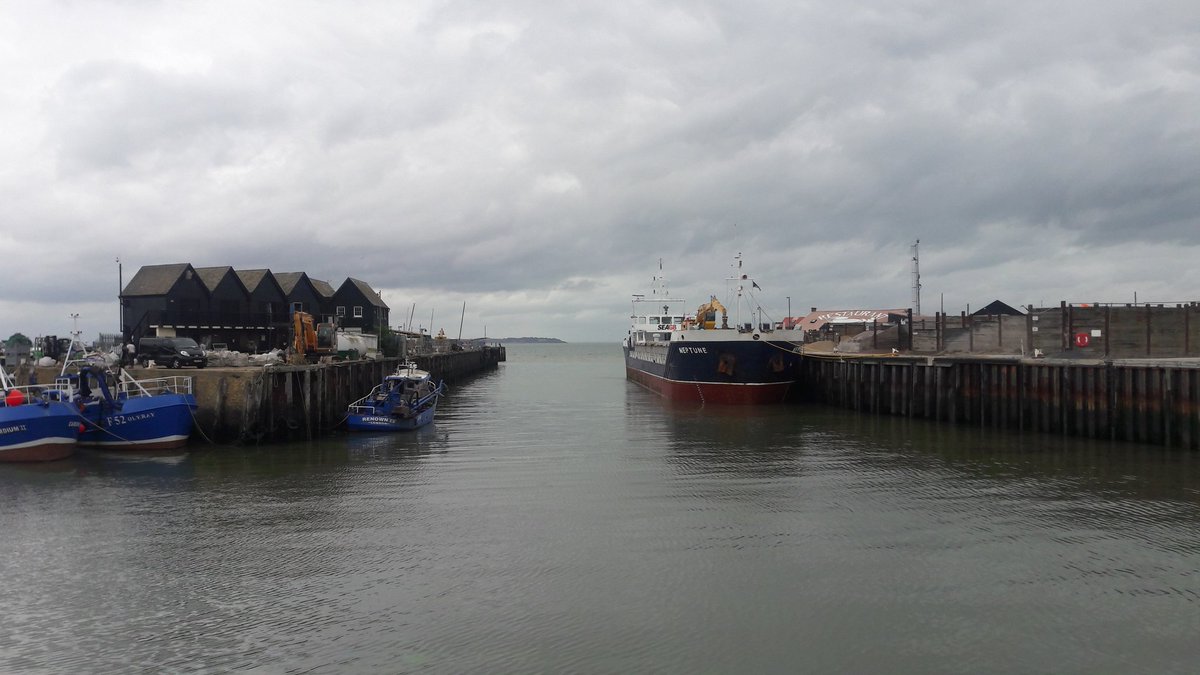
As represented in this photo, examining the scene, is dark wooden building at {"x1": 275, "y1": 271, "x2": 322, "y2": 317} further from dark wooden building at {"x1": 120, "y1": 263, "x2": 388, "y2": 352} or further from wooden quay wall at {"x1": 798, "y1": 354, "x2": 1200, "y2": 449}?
wooden quay wall at {"x1": 798, "y1": 354, "x2": 1200, "y2": 449}

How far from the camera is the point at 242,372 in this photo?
25969mm

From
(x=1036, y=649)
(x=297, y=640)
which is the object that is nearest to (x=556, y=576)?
(x=297, y=640)

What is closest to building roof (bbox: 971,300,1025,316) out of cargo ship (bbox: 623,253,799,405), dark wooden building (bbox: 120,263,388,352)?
cargo ship (bbox: 623,253,799,405)

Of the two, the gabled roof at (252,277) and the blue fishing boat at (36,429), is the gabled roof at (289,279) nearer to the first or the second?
the gabled roof at (252,277)

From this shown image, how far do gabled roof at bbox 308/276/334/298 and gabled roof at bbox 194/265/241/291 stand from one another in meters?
13.5

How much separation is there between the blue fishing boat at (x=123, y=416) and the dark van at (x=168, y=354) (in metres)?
5.77

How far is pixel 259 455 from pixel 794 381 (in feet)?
94.1

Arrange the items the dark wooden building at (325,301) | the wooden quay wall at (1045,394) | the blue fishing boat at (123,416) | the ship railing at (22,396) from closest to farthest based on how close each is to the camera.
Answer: the ship railing at (22,396), the wooden quay wall at (1045,394), the blue fishing boat at (123,416), the dark wooden building at (325,301)

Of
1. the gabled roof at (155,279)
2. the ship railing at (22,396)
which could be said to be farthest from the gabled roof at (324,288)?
the ship railing at (22,396)

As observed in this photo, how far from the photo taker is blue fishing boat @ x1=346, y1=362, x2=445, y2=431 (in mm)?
29125

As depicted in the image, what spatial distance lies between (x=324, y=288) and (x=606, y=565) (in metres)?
68.5

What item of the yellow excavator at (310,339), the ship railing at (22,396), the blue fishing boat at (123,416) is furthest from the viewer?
the yellow excavator at (310,339)

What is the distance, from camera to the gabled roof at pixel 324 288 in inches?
2834

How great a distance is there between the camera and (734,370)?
40.0 meters
